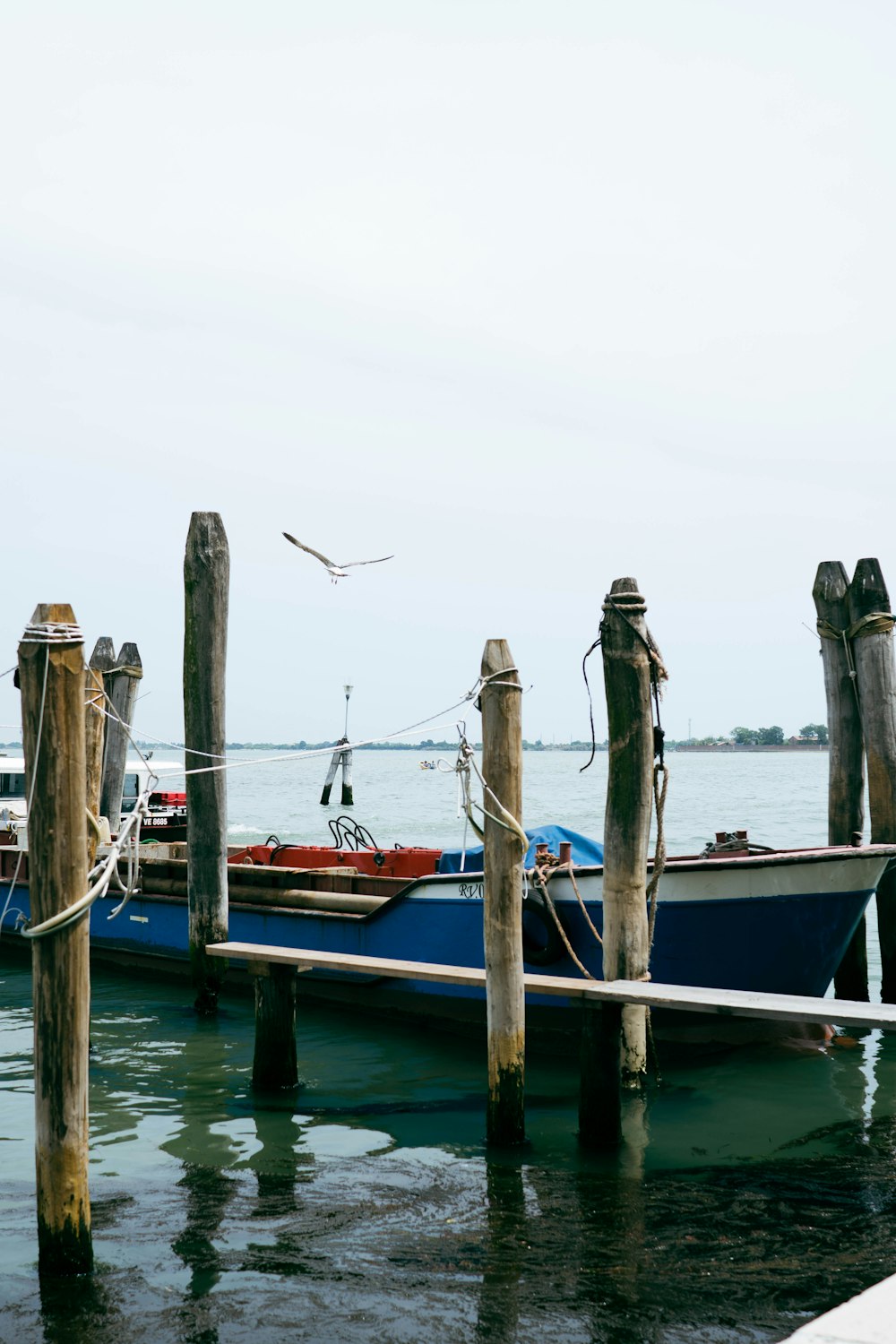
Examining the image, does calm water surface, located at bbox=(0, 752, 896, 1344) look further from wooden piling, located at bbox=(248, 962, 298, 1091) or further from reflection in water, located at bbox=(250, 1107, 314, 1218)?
→ wooden piling, located at bbox=(248, 962, 298, 1091)

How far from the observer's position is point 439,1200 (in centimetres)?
678

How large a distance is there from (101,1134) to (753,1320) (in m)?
4.72

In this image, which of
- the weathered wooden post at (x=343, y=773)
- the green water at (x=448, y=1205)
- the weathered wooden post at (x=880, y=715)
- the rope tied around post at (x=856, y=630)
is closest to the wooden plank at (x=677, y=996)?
the green water at (x=448, y=1205)

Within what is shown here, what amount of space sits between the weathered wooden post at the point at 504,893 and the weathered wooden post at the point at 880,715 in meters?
5.36

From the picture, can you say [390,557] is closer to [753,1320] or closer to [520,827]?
[520,827]

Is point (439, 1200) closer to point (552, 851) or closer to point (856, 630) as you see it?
point (552, 851)

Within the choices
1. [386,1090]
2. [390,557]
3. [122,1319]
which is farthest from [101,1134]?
[390,557]

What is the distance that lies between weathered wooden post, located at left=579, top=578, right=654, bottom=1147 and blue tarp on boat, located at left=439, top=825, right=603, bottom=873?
1870mm

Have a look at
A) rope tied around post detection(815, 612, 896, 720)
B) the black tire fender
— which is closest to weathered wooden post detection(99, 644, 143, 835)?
the black tire fender

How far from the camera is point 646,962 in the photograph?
28.2ft

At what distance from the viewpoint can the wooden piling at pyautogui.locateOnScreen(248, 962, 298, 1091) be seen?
902 centimetres

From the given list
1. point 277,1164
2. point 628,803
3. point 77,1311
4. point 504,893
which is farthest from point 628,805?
point 77,1311

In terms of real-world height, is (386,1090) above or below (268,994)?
below

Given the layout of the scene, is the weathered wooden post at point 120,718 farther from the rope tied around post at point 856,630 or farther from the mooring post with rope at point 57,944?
the mooring post with rope at point 57,944
